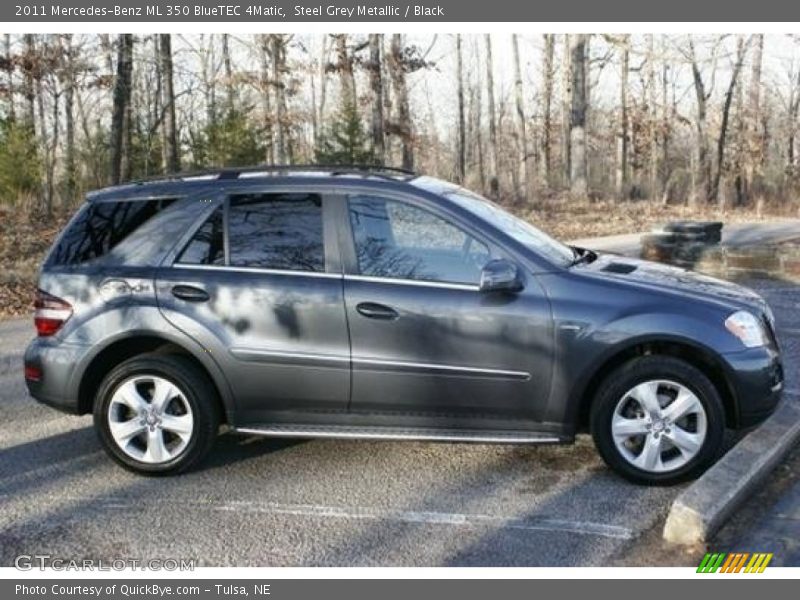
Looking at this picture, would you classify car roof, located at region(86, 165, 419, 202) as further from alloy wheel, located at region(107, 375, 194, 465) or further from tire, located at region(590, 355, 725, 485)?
tire, located at region(590, 355, 725, 485)

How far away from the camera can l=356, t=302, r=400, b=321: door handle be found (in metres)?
4.27

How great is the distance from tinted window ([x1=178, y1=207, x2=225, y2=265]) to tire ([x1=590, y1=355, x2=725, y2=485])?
2.39 meters

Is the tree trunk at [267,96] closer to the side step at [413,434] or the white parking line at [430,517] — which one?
the side step at [413,434]

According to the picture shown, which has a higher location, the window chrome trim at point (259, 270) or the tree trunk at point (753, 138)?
the tree trunk at point (753, 138)

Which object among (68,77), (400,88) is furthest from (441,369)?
(400,88)

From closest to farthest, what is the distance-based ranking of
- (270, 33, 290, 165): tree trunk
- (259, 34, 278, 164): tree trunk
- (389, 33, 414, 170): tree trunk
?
(259, 34, 278, 164): tree trunk, (270, 33, 290, 165): tree trunk, (389, 33, 414, 170): tree trunk

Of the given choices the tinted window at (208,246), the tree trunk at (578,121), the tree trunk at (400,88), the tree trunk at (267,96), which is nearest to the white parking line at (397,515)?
the tinted window at (208,246)

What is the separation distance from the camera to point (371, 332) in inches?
169

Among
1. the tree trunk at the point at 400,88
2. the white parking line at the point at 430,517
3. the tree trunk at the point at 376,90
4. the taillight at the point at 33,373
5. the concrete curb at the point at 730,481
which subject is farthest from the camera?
the tree trunk at the point at 400,88

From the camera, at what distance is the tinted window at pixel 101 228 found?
468 cm

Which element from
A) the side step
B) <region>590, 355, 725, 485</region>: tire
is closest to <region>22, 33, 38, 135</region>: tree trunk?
the side step

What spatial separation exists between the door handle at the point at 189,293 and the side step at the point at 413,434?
88 cm

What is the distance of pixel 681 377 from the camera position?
13.7 feet

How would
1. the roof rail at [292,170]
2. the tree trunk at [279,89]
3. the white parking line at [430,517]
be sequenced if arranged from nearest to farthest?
the white parking line at [430,517] → the roof rail at [292,170] → the tree trunk at [279,89]
